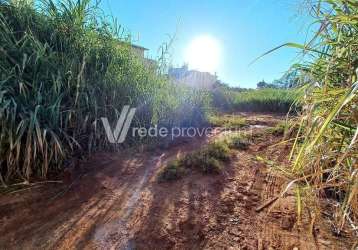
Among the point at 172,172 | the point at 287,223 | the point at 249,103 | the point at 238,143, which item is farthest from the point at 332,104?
the point at 249,103

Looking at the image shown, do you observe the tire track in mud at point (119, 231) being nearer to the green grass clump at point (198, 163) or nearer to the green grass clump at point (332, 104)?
the green grass clump at point (198, 163)

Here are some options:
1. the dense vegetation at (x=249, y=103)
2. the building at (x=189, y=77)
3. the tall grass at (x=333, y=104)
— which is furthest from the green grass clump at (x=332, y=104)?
the dense vegetation at (x=249, y=103)

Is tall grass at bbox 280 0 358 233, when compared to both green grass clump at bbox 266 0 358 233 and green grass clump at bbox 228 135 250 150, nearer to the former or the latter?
green grass clump at bbox 266 0 358 233

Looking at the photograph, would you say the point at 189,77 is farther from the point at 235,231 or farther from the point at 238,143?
the point at 235,231

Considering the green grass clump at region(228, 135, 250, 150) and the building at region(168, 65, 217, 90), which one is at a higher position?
the building at region(168, 65, 217, 90)

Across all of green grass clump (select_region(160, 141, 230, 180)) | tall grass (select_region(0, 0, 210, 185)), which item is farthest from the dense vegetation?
green grass clump (select_region(160, 141, 230, 180))

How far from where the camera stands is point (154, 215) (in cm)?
161

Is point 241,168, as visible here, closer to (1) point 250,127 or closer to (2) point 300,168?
(2) point 300,168

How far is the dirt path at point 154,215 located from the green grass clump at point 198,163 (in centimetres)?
8

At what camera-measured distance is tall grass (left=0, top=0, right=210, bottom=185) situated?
1957 mm

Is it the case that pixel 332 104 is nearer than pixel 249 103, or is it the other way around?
pixel 332 104

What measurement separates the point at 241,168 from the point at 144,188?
914mm

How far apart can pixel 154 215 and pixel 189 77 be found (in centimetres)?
369

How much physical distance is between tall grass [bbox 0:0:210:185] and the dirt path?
29cm
